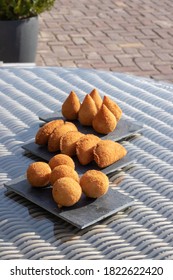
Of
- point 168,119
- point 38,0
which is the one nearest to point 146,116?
point 168,119

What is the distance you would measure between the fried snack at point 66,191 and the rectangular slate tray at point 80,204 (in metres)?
0.03

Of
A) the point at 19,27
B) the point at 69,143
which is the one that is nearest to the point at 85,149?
the point at 69,143

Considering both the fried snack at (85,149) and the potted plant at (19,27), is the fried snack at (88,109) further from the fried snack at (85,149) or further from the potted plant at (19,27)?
the potted plant at (19,27)

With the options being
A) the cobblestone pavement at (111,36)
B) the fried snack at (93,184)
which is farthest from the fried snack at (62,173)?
the cobblestone pavement at (111,36)

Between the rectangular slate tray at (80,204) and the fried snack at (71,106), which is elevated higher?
the fried snack at (71,106)

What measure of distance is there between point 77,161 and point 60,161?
135mm

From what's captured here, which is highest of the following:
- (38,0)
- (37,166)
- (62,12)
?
(37,166)

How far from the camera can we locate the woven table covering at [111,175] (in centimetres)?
155

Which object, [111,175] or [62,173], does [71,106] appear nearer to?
[111,175]

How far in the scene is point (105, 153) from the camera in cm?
179

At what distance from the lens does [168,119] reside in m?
Result: 2.29

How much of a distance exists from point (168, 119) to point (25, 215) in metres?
0.84
